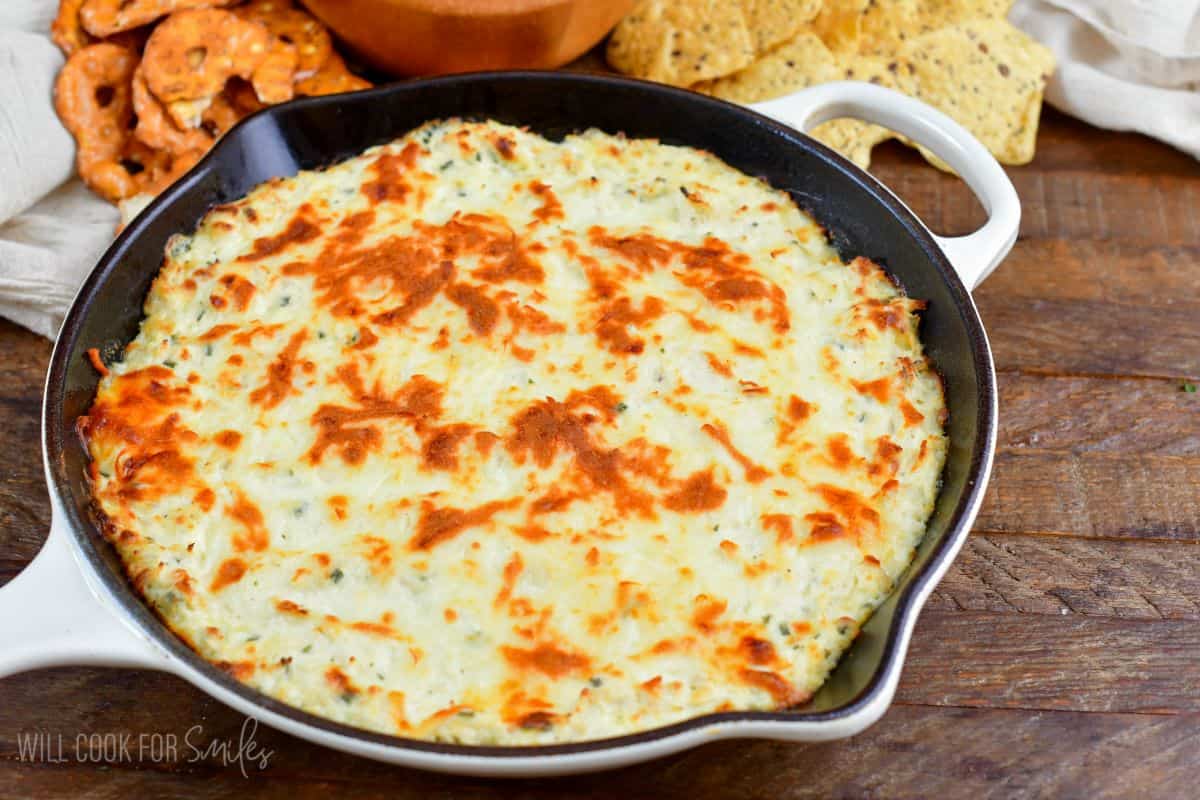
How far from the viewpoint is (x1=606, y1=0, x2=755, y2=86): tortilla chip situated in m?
4.57

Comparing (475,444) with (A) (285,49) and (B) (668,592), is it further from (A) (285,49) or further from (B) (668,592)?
(A) (285,49)

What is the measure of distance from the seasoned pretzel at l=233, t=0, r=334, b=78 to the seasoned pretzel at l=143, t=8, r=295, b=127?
8 cm

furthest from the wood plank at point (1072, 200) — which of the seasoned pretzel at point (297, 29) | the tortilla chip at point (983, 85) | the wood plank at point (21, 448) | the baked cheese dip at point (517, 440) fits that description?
the wood plank at point (21, 448)

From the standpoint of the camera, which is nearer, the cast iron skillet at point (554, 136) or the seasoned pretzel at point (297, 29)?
the cast iron skillet at point (554, 136)

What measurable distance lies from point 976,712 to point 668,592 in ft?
3.15

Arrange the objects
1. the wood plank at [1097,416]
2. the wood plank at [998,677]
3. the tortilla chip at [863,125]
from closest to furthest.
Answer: the wood plank at [998,677] < the wood plank at [1097,416] < the tortilla chip at [863,125]

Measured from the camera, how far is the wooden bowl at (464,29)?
4352mm

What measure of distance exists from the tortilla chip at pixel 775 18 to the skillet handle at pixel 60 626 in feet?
10.2

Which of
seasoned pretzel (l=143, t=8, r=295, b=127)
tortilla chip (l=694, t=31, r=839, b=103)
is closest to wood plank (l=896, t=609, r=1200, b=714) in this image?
tortilla chip (l=694, t=31, r=839, b=103)

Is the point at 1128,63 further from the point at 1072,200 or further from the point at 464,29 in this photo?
the point at 464,29

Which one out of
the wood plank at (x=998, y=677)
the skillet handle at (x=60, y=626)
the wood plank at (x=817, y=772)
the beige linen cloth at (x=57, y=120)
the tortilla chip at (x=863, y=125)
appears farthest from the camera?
the tortilla chip at (x=863, y=125)

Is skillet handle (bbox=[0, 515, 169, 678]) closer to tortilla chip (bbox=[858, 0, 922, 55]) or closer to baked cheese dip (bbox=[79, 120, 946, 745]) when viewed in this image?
baked cheese dip (bbox=[79, 120, 946, 745])

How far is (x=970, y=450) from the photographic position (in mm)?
3162

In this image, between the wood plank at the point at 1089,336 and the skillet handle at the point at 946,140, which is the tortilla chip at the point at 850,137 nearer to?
the skillet handle at the point at 946,140
